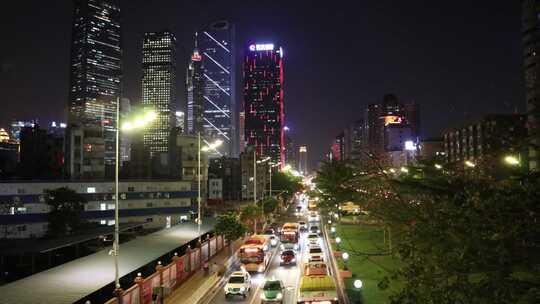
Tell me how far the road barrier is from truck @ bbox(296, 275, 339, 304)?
5.01m

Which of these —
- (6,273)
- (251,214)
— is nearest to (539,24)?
(251,214)

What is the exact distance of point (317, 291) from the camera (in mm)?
18016

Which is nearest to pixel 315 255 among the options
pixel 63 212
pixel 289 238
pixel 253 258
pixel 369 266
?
pixel 369 266

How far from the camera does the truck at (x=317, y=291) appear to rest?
1728cm

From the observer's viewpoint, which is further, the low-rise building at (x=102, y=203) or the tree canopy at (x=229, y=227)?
the low-rise building at (x=102, y=203)

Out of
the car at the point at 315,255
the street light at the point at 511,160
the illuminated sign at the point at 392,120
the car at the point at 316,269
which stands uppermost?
the illuminated sign at the point at 392,120

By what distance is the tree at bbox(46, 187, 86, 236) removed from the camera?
180ft

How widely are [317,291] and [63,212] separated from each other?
44.5 meters

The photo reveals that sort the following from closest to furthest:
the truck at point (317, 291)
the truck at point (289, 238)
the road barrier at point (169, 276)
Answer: the truck at point (317, 291) < the road barrier at point (169, 276) < the truck at point (289, 238)

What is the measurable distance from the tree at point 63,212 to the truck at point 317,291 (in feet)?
139

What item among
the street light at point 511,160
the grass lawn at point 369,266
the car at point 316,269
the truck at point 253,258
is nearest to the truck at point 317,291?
the grass lawn at point 369,266

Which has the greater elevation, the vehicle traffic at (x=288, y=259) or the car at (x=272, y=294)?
the car at (x=272, y=294)

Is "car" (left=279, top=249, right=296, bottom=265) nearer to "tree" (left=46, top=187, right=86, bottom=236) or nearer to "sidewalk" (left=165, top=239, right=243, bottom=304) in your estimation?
"sidewalk" (left=165, top=239, right=243, bottom=304)

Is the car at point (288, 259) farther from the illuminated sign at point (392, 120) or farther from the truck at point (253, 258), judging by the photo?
the illuminated sign at point (392, 120)
